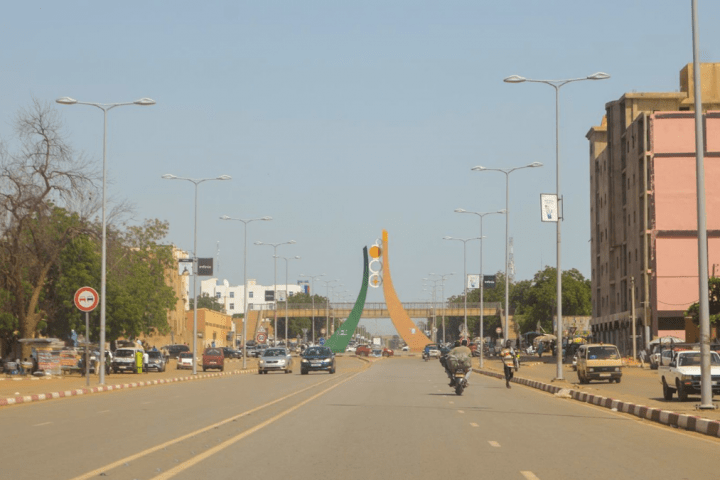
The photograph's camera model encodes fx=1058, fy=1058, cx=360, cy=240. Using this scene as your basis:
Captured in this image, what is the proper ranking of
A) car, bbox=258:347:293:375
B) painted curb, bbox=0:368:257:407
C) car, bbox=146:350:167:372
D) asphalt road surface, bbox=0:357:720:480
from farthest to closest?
car, bbox=146:350:167:372 → car, bbox=258:347:293:375 → painted curb, bbox=0:368:257:407 → asphalt road surface, bbox=0:357:720:480

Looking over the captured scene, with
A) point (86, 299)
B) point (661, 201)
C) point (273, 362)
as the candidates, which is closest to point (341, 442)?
point (86, 299)

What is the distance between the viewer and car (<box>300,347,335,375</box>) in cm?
5897

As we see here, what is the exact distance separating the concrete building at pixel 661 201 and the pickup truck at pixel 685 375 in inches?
2062

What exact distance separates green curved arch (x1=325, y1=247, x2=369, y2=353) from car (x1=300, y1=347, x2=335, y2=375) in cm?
7474

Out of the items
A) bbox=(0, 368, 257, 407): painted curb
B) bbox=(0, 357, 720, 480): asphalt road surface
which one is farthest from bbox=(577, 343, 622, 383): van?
bbox=(0, 368, 257, 407): painted curb

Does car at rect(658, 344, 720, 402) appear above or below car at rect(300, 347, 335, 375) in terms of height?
above

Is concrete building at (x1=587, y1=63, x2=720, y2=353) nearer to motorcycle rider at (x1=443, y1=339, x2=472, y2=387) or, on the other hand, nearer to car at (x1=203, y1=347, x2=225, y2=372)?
car at (x1=203, y1=347, x2=225, y2=372)

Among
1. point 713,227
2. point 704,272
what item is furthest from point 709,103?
point 704,272

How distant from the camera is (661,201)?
3425 inches

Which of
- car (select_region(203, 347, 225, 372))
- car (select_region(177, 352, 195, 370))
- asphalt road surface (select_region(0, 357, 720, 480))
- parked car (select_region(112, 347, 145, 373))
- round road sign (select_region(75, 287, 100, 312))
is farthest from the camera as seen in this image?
car (select_region(177, 352, 195, 370))

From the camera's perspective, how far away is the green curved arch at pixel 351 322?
137 metres

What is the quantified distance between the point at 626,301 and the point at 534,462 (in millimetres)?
85801

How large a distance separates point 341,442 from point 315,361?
43200mm

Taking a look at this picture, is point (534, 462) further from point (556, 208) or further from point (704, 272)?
point (556, 208)
